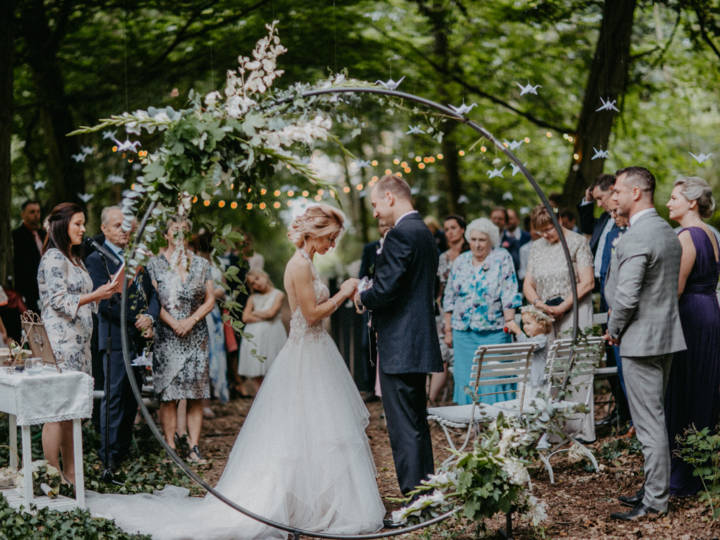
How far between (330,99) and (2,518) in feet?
10.1

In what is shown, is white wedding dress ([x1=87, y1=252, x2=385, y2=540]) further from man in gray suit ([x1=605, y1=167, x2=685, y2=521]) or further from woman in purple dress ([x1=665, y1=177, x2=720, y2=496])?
woman in purple dress ([x1=665, y1=177, x2=720, y2=496])

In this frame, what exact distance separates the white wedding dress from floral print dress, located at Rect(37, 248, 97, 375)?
1.04 metres

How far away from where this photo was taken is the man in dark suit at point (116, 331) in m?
6.18

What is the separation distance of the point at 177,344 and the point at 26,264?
3283mm

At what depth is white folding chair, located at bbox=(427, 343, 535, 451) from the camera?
18.6 feet

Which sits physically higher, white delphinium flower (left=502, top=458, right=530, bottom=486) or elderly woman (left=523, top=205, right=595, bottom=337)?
elderly woman (left=523, top=205, right=595, bottom=337)

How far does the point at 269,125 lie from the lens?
13.8 feet

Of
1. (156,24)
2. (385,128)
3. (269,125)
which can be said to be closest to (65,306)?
(269,125)

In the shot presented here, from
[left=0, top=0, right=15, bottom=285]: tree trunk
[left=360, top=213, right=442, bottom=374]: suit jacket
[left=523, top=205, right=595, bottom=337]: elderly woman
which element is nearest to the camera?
[left=360, top=213, right=442, bottom=374]: suit jacket

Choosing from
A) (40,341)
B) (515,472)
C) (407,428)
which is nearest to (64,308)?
(40,341)

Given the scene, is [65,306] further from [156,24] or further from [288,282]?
[156,24]

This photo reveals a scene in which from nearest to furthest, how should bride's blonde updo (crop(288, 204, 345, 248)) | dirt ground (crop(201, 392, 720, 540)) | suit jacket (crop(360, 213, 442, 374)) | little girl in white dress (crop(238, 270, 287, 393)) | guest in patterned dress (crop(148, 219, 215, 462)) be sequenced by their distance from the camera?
dirt ground (crop(201, 392, 720, 540)), suit jacket (crop(360, 213, 442, 374)), bride's blonde updo (crop(288, 204, 345, 248)), guest in patterned dress (crop(148, 219, 215, 462)), little girl in white dress (crop(238, 270, 287, 393))

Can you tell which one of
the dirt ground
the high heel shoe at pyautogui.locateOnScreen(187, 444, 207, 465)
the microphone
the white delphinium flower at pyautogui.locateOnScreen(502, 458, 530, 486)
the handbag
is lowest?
the dirt ground

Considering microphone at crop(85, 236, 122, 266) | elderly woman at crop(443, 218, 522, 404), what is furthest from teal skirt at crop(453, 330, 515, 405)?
microphone at crop(85, 236, 122, 266)
